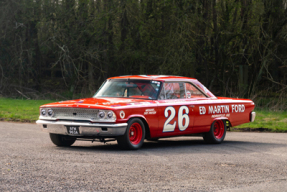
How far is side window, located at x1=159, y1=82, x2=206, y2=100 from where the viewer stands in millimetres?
10219

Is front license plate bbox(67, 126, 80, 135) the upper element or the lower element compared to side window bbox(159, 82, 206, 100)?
lower

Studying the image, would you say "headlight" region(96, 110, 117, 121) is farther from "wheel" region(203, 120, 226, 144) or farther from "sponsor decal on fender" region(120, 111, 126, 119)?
"wheel" region(203, 120, 226, 144)

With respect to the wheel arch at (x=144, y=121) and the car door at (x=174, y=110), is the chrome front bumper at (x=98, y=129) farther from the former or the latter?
the car door at (x=174, y=110)

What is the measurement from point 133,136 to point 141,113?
51 cm

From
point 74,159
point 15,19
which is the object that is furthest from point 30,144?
point 15,19

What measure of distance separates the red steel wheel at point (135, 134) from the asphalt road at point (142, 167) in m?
0.22

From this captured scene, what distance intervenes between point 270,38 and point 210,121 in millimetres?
16244

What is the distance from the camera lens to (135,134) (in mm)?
9375

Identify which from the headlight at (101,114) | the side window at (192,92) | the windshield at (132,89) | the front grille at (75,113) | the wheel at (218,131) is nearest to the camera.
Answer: the headlight at (101,114)

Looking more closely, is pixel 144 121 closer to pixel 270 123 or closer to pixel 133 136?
pixel 133 136

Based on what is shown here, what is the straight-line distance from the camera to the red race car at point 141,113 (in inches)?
349

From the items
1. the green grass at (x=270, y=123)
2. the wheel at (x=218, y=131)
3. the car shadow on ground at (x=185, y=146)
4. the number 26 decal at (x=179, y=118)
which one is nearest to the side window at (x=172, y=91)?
the number 26 decal at (x=179, y=118)

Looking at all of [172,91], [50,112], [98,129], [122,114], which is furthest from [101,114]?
[172,91]

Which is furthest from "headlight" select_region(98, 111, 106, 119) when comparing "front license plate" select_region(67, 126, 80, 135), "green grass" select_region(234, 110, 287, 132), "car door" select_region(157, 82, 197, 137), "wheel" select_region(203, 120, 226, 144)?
"green grass" select_region(234, 110, 287, 132)
